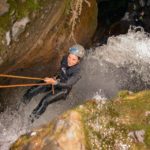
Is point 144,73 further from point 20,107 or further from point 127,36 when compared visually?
point 20,107

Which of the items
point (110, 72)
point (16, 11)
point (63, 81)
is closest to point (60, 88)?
point (63, 81)

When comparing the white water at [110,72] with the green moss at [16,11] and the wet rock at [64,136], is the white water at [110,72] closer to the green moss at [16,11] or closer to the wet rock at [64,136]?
the green moss at [16,11]

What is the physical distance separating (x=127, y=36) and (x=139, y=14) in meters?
1.46

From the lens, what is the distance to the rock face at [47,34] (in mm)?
7773

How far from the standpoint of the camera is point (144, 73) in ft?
34.6

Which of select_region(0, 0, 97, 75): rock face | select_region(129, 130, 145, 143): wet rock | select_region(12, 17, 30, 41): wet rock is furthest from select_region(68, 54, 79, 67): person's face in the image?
select_region(129, 130, 145, 143): wet rock

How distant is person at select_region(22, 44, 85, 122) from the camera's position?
7684 mm

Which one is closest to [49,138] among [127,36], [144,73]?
[144,73]

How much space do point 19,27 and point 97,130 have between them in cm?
288

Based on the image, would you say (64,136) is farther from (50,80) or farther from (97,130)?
(50,80)

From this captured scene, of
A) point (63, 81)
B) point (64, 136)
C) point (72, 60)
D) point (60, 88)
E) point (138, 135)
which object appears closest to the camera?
point (64, 136)

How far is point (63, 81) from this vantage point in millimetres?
7883

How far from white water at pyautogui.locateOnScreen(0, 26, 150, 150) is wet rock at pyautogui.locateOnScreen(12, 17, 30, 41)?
1.79 metres

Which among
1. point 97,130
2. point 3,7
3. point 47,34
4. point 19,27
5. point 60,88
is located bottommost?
point 97,130
